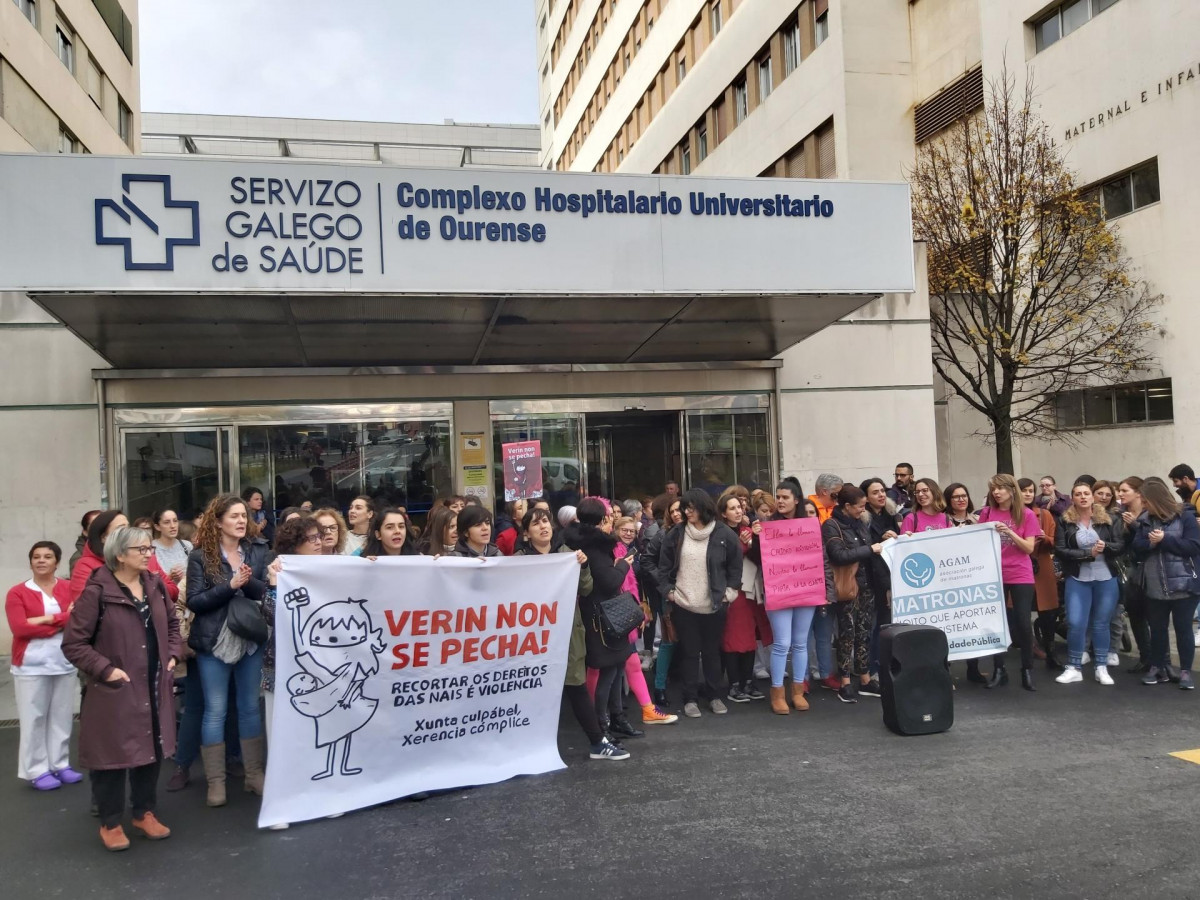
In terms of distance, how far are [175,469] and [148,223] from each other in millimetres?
4122

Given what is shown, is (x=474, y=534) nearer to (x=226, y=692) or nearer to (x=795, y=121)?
(x=226, y=692)

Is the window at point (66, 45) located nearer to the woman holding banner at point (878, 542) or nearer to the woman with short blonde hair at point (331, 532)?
the woman with short blonde hair at point (331, 532)

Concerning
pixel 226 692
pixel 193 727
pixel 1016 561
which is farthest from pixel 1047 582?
pixel 193 727

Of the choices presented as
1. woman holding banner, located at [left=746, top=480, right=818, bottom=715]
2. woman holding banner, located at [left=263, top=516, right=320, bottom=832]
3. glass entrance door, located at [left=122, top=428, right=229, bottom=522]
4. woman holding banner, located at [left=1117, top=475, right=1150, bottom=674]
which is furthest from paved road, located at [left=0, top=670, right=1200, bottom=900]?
glass entrance door, located at [left=122, top=428, right=229, bottom=522]

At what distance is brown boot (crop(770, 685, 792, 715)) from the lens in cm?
705

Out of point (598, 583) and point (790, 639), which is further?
point (790, 639)

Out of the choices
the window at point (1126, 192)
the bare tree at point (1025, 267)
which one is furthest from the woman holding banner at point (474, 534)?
the window at point (1126, 192)

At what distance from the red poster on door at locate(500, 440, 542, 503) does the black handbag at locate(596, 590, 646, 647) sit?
4696 millimetres

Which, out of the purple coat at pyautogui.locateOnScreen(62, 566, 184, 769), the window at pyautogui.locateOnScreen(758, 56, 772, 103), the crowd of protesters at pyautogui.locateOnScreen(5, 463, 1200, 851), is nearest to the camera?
the purple coat at pyautogui.locateOnScreen(62, 566, 184, 769)

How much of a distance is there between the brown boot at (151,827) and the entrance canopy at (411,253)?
4.74 meters

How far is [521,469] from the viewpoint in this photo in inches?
423

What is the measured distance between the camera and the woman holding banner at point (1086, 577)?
7.60 metres

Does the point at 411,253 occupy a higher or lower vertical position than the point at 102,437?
higher

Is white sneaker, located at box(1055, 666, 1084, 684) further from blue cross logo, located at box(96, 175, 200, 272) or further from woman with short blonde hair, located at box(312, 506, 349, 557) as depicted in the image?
blue cross logo, located at box(96, 175, 200, 272)
